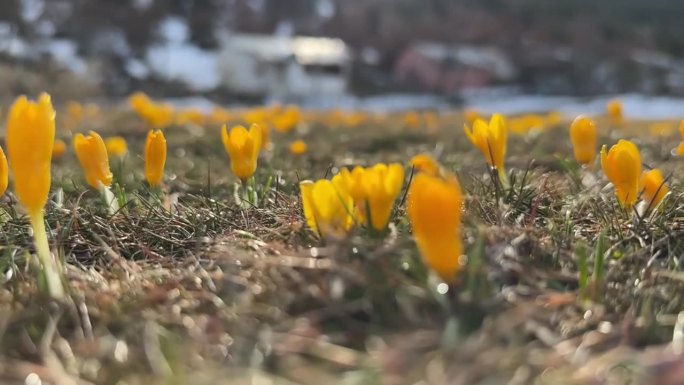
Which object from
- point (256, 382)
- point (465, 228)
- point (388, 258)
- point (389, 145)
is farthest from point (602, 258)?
point (389, 145)

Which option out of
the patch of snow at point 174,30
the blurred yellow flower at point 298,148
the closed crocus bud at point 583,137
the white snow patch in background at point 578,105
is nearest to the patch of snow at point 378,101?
the white snow patch in background at point 578,105

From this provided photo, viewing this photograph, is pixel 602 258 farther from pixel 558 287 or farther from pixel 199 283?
pixel 199 283

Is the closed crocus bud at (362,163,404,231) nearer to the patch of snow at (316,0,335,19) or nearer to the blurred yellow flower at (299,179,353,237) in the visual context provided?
the blurred yellow flower at (299,179,353,237)

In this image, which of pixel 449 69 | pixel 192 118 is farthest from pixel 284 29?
pixel 192 118

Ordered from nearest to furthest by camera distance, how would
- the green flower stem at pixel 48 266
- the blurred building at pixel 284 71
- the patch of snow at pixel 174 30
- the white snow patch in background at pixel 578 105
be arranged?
the green flower stem at pixel 48 266 → the white snow patch in background at pixel 578 105 → the blurred building at pixel 284 71 → the patch of snow at pixel 174 30

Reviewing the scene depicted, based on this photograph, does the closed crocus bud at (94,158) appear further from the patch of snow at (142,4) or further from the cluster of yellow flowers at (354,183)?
the patch of snow at (142,4)

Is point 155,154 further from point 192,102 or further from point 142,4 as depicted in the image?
point 142,4

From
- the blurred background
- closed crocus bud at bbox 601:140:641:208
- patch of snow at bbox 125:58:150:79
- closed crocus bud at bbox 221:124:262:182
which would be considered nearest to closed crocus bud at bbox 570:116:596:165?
closed crocus bud at bbox 601:140:641:208
